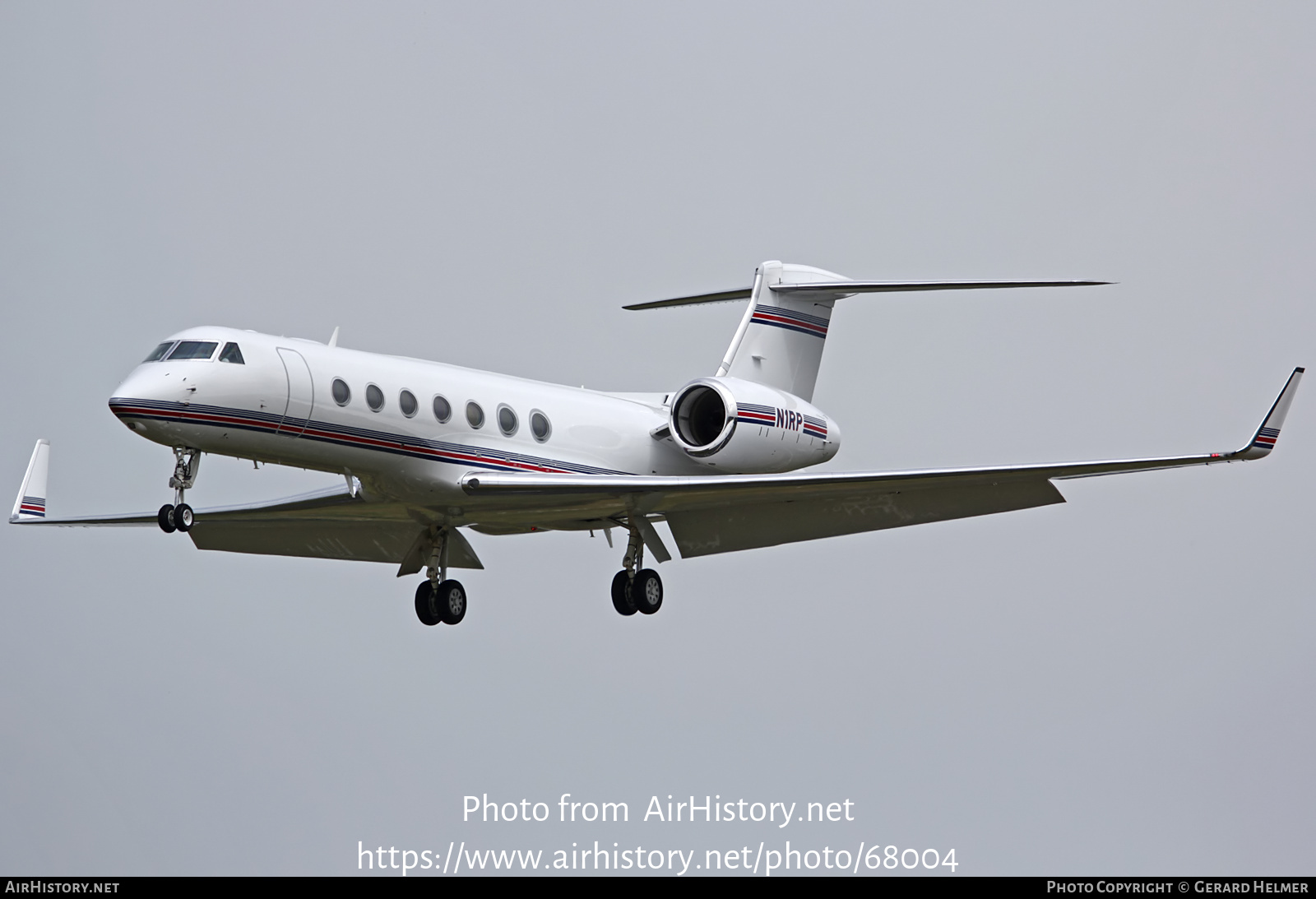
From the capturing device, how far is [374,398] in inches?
744

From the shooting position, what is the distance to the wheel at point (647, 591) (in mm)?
22125

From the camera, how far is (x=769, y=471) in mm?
22031

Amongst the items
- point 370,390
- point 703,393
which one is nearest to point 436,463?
point 370,390

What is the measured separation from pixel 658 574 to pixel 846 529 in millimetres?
2505

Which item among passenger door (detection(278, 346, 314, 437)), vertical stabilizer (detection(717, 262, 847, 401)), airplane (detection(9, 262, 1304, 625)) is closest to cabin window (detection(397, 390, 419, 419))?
airplane (detection(9, 262, 1304, 625))

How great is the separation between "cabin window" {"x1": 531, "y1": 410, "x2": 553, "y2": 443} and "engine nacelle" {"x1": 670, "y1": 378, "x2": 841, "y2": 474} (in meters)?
1.78

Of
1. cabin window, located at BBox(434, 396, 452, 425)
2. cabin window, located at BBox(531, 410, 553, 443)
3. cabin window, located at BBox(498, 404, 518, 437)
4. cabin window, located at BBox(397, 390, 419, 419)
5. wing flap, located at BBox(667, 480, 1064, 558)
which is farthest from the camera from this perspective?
cabin window, located at BBox(531, 410, 553, 443)

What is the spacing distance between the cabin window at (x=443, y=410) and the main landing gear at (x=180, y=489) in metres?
2.86

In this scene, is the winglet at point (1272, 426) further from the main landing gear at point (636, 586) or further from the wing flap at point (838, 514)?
the main landing gear at point (636, 586)

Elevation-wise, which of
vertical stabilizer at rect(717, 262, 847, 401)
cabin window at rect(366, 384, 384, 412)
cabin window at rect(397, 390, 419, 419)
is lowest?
cabin window at rect(366, 384, 384, 412)

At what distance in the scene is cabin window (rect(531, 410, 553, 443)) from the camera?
2077 cm

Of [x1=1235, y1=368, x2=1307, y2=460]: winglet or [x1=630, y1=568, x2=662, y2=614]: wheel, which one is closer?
[x1=1235, y1=368, x2=1307, y2=460]: winglet

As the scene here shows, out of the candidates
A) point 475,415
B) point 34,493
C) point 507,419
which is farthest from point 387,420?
point 34,493

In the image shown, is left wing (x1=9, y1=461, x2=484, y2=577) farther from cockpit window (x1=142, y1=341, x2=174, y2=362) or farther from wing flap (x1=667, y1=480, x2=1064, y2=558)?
cockpit window (x1=142, y1=341, x2=174, y2=362)
